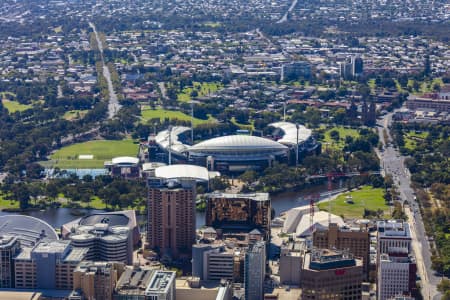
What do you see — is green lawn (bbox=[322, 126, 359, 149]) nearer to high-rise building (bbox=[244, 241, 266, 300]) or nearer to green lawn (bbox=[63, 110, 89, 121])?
green lawn (bbox=[63, 110, 89, 121])

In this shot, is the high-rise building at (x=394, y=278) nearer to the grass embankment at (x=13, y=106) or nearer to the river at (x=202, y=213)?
the river at (x=202, y=213)

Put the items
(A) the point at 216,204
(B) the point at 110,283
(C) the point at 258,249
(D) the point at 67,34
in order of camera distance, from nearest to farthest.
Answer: (B) the point at 110,283 → (C) the point at 258,249 → (A) the point at 216,204 → (D) the point at 67,34

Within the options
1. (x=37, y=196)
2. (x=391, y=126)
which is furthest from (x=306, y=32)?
(x=37, y=196)

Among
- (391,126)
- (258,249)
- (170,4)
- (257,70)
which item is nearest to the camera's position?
(258,249)

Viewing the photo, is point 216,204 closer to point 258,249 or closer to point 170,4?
point 258,249

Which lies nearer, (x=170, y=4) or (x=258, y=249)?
(x=258, y=249)

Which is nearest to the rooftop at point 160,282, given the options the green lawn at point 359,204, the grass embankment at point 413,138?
the green lawn at point 359,204

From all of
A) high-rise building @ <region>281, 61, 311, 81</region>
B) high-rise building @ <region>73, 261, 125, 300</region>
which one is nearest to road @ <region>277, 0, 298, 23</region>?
high-rise building @ <region>281, 61, 311, 81</region>
